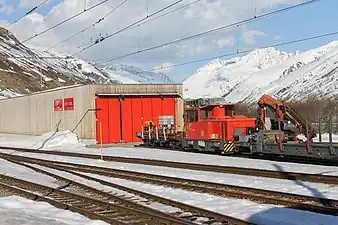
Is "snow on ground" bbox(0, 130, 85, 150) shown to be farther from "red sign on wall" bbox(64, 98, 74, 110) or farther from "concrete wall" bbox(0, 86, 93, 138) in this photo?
"red sign on wall" bbox(64, 98, 74, 110)

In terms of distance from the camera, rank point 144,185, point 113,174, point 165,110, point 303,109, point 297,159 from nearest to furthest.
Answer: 1. point 144,185
2. point 113,174
3. point 297,159
4. point 303,109
5. point 165,110

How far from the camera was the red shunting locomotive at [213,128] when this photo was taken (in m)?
27.2

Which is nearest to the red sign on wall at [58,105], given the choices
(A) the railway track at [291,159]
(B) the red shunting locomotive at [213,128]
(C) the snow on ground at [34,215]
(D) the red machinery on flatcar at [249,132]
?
(D) the red machinery on flatcar at [249,132]

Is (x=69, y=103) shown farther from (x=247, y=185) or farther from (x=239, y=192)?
(x=239, y=192)

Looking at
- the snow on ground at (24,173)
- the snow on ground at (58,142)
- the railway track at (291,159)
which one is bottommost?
the snow on ground at (24,173)

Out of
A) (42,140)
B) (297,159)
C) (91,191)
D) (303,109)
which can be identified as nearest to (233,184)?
(91,191)

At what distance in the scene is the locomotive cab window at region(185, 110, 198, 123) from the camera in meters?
29.4

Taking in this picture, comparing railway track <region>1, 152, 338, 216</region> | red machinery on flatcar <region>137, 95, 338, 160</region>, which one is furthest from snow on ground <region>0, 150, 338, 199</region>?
red machinery on flatcar <region>137, 95, 338, 160</region>

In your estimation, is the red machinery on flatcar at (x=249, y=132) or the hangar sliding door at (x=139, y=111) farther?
the hangar sliding door at (x=139, y=111)

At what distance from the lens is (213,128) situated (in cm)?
2833

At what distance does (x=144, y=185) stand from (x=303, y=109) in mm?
19192

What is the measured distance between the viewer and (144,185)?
16750mm

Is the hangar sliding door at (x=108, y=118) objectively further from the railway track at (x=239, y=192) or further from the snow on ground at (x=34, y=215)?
the snow on ground at (x=34, y=215)

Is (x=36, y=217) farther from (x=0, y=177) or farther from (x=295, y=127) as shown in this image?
(x=295, y=127)
